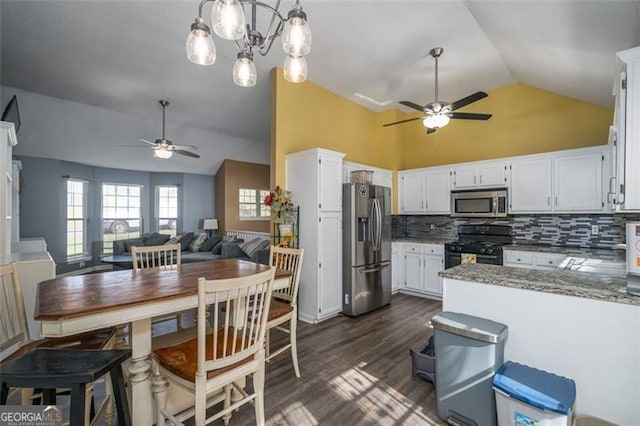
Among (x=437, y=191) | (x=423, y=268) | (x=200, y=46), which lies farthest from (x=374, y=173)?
(x=200, y=46)

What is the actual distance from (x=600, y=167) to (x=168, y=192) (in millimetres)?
9231

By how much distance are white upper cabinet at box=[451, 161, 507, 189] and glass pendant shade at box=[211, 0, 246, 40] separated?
13.8ft

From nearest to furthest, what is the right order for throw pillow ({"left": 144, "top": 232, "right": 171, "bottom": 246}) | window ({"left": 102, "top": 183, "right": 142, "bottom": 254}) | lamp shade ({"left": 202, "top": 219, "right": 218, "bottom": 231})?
throw pillow ({"left": 144, "top": 232, "right": 171, "bottom": 246}) < window ({"left": 102, "top": 183, "right": 142, "bottom": 254}) < lamp shade ({"left": 202, "top": 219, "right": 218, "bottom": 231})

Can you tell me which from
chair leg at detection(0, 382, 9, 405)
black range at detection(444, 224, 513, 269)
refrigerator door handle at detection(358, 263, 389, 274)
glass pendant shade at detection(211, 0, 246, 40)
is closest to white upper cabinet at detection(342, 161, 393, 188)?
refrigerator door handle at detection(358, 263, 389, 274)

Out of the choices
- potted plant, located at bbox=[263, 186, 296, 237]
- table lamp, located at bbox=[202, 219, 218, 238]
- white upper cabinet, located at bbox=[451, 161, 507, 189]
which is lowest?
table lamp, located at bbox=[202, 219, 218, 238]

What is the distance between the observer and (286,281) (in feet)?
7.33

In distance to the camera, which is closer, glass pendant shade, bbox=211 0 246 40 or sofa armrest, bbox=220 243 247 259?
glass pendant shade, bbox=211 0 246 40

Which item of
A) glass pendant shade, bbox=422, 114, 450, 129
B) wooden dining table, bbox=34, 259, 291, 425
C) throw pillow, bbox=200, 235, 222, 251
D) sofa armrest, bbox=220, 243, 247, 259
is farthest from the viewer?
throw pillow, bbox=200, 235, 222, 251

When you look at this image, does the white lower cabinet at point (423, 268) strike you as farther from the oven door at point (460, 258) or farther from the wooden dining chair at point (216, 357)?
the wooden dining chair at point (216, 357)

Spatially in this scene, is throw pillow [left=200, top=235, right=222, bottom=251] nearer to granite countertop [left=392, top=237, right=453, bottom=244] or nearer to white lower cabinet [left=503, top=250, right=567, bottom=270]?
granite countertop [left=392, top=237, right=453, bottom=244]

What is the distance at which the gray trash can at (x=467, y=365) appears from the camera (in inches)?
63.7

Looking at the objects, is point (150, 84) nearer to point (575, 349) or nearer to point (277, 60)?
point (277, 60)

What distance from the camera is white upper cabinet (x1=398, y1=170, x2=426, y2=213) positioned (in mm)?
5113

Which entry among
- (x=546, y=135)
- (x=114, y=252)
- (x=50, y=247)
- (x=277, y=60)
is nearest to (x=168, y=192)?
(x=114, y=252)
